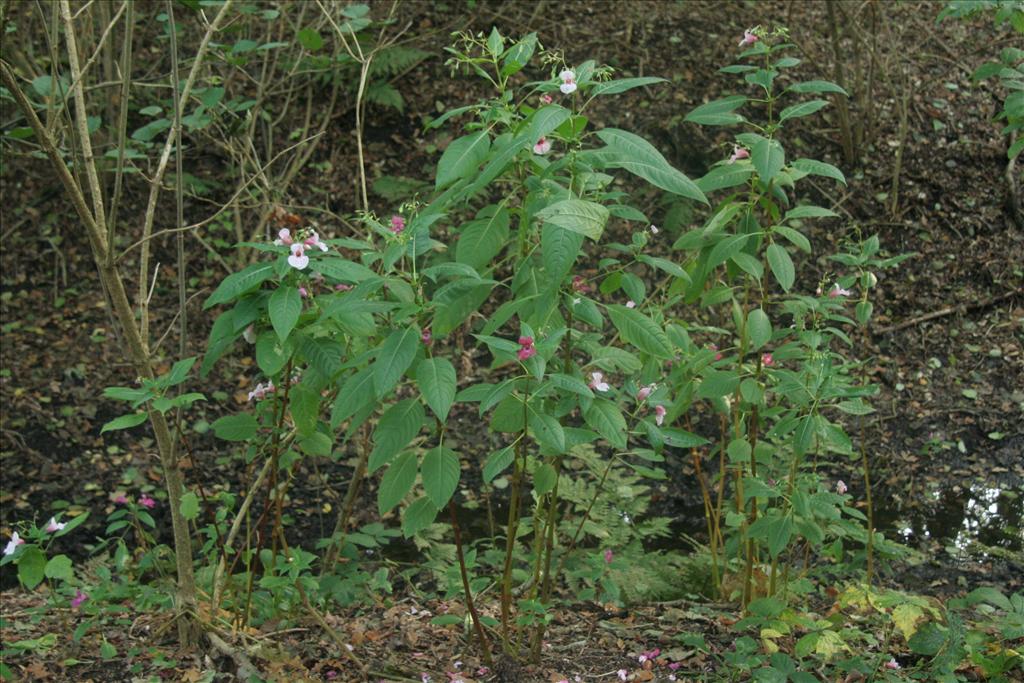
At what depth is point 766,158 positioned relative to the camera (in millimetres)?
2443

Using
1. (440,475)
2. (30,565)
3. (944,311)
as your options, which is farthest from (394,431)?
(944,311)

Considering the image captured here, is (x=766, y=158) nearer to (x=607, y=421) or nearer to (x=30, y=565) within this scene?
A: (x=607, y=421)

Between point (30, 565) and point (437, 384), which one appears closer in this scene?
point (437, 384)

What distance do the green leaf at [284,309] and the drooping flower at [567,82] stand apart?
75cm

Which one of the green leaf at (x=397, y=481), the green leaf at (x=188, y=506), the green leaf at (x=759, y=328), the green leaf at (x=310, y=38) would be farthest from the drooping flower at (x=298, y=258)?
the green leaf at (x=310, y=38)

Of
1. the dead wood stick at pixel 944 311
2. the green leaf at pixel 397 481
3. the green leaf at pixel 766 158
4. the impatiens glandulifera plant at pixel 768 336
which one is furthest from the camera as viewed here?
the dead wood stick at pixel 944 311

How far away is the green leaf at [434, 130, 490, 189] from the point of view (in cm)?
202

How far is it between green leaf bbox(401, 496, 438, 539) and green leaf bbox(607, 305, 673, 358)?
60 cm

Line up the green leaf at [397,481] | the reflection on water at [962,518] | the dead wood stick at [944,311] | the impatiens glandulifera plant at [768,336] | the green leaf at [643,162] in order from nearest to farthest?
the green leaf at [643,162] → the green leaf at [397,481] → the impatiens glandulifera plant at [768,336] → the reflection on water at [962,518] → the dead wood stick at [944,311]

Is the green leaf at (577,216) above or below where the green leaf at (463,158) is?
below

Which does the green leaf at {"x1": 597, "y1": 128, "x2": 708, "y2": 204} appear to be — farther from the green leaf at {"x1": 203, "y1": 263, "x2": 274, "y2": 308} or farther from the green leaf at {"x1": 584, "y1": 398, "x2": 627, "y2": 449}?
the green leaf at {"x1": 203, "y1": 263, "x2": 274, "y2": 308}

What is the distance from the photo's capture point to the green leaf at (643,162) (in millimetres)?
1918

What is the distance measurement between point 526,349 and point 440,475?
0.34 metres

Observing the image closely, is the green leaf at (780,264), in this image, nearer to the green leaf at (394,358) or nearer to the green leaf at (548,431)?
the green leaf at (548,431)
